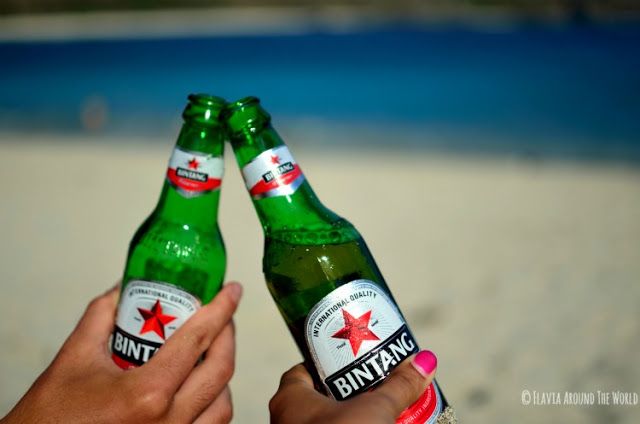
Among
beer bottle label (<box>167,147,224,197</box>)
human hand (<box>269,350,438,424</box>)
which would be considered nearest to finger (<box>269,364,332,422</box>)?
human hand (<box>269,350,438,424</box>)

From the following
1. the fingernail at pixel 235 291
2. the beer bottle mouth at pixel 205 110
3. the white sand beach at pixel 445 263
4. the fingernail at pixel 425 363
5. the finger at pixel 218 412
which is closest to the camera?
the fingernail at pixel 425 363

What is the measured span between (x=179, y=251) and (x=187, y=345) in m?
0.38

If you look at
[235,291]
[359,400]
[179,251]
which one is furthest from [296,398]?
[179,251]

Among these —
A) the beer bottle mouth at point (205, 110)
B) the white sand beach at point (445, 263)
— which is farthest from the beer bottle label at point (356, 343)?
the white sand beach at point (445, 263)

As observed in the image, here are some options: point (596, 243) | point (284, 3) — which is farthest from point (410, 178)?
point (284, 3)

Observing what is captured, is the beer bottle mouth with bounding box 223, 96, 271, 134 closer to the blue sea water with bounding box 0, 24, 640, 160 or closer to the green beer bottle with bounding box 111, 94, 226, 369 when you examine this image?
the green beer bottle with bounding box 111, 94, 226, 369

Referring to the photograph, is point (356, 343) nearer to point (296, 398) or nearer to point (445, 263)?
point (296, 398)

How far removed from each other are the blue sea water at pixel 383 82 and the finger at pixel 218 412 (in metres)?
7.66

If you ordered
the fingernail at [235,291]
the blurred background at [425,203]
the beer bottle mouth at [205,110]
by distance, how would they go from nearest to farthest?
the fingernail at [235,291] → the beer bottle mouth at [205,110] → the blurred background at [425,203]

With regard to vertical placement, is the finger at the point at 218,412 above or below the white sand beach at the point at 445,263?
above

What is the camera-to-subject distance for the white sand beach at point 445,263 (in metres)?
3.67

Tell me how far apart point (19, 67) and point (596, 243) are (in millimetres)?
20990

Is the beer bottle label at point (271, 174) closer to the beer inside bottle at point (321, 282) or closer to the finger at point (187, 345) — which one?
the beer inside bottle at point (321, 282)

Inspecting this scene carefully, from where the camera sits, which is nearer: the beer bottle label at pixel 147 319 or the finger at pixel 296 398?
the finger at pixel 296 398
